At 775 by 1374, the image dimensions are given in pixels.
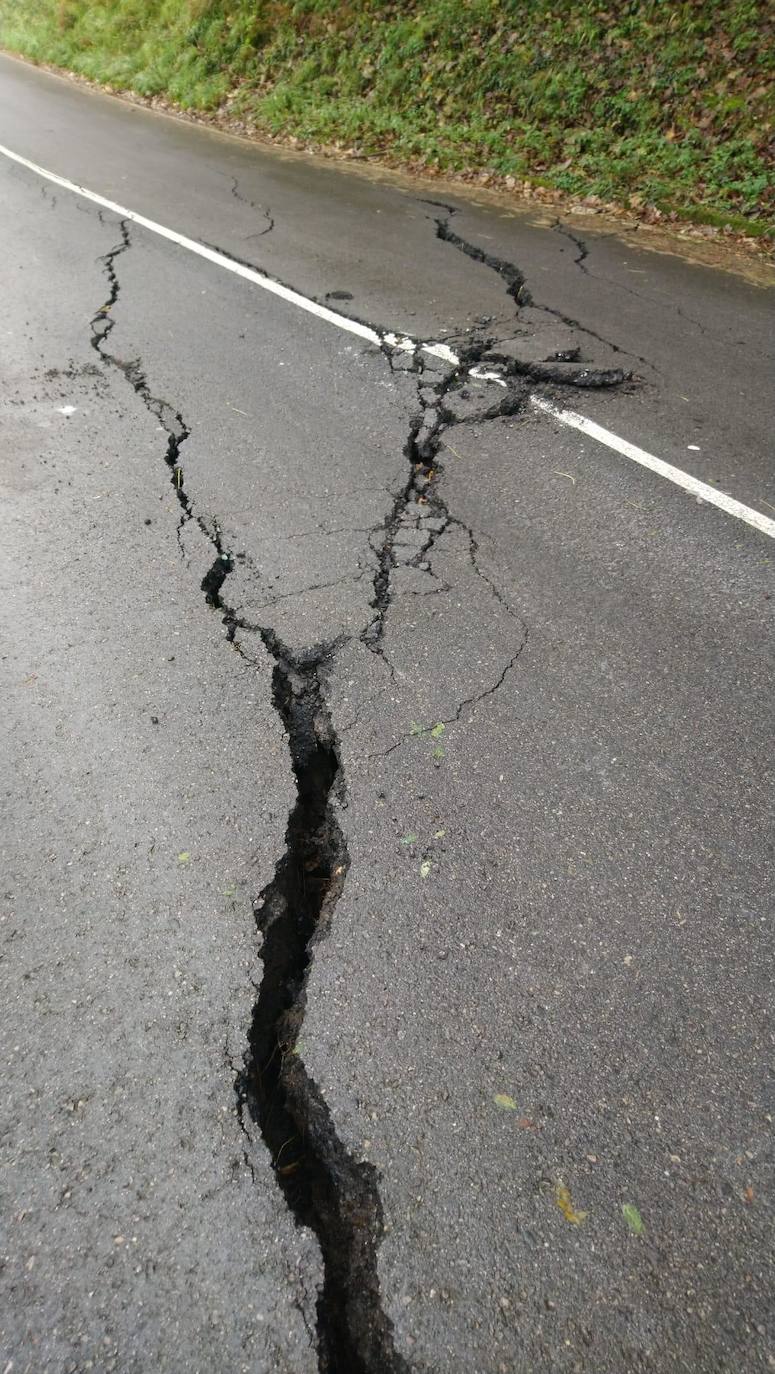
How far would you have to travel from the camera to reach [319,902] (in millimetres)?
2430

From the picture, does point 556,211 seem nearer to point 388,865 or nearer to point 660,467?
point 660,467

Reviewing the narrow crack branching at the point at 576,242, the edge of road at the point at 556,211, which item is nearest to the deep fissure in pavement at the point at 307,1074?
the narrow crack branching at the point at 576,242

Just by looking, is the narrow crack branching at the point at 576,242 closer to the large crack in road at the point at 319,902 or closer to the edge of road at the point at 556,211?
the edge of road at the point at 556,211

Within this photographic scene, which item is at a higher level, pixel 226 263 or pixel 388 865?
pixel 226 263

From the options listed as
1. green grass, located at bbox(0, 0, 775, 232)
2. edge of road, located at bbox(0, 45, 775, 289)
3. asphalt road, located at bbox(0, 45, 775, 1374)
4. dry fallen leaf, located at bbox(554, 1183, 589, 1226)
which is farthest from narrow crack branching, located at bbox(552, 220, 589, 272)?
dry fallen leaf, located at bbox(554, 1183, 589, 1226)

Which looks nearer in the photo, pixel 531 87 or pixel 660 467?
pixel 660 467

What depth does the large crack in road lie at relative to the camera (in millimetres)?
1702

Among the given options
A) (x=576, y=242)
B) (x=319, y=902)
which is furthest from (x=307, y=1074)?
(x=576, y=242)

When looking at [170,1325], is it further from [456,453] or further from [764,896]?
[456,453]

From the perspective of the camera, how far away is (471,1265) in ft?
5.57

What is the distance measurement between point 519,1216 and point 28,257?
808cm

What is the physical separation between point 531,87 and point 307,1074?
36.6 feet

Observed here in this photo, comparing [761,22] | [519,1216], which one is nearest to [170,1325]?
[519,1216]

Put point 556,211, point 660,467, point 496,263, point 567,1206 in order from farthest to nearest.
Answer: point 556,211 < point 496,263 < point 660,467 < point 567,1206
